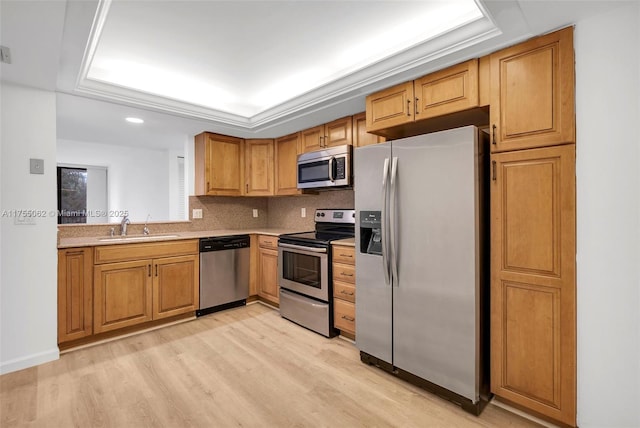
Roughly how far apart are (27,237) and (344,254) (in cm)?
253

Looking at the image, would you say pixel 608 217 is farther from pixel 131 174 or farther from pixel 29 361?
pixel 131 174

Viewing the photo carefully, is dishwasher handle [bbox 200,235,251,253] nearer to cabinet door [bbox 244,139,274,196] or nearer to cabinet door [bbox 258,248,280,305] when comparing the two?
cabinet door [bbox 258,248,280,305]

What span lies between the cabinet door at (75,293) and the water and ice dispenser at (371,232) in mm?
2398

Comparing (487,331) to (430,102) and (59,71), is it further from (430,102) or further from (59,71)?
(59,71)

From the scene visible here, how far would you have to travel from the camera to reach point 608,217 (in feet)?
5.04

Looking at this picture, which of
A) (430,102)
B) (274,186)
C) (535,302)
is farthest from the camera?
(274,186)

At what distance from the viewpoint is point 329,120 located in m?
3.29

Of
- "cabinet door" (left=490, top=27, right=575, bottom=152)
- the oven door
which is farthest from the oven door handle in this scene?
"cabinet door" (left=490, top=27, right=575, bottom=152)

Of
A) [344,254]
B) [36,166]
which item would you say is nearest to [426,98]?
[344,254]

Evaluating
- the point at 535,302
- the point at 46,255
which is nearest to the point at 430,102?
the point at 535,302

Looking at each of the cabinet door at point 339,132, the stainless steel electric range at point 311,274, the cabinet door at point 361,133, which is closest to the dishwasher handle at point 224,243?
the stainless steel electric range at point 311,274

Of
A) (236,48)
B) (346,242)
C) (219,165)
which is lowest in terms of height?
(346,242)

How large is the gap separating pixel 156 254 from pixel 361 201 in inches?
85.4

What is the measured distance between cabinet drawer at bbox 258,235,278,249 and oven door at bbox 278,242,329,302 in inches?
6.0
